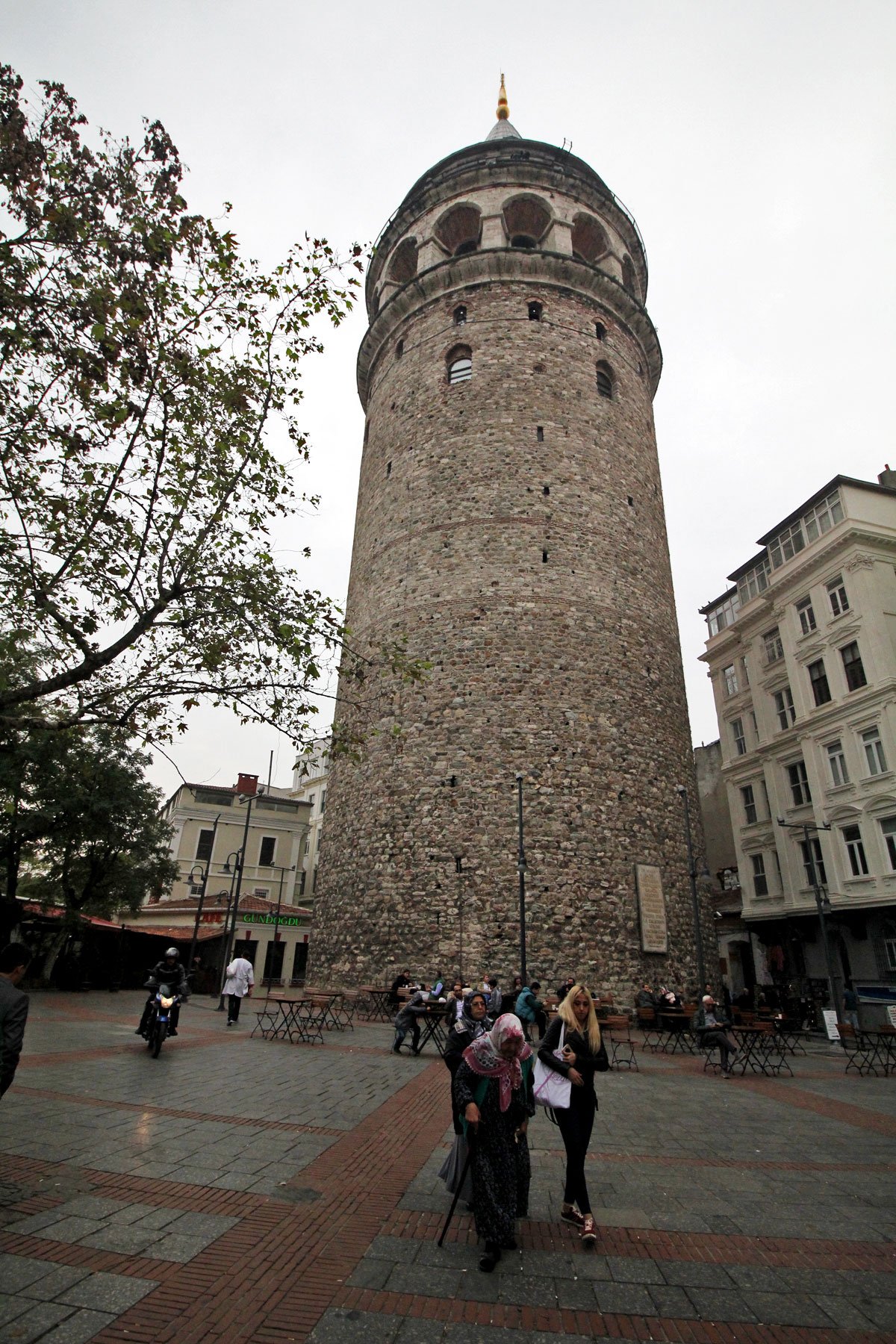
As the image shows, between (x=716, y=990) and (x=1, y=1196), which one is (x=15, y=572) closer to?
(x=1, y=1196)

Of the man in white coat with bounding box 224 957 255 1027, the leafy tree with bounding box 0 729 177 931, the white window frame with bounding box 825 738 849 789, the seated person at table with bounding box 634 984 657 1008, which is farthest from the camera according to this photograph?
the white window frame with bounding box 825 738 849 789

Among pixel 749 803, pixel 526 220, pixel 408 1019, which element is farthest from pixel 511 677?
pixel 526 220

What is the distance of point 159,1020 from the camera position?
9.16 metres

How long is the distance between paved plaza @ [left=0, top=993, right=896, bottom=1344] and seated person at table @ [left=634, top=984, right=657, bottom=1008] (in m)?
7.27

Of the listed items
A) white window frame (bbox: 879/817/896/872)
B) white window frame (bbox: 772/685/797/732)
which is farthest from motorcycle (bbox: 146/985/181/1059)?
white window frame (bbox: 772/685/797/732)

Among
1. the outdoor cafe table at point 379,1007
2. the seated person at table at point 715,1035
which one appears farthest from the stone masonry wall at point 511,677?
the seated person at table at point 715,1035

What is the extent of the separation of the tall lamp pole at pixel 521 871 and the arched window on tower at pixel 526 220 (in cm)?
1857

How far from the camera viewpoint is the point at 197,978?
23.9 meters

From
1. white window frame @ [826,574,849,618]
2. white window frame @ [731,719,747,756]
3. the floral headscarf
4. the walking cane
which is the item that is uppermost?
white window frame @ [826,574,849,618]

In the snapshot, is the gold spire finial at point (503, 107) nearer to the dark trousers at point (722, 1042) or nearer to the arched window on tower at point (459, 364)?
the arched window on tower at point (459, 364)

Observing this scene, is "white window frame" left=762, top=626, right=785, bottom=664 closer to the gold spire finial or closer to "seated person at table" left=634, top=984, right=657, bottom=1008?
"seated person at table" left=634, top=984, right=657, bottom=1008

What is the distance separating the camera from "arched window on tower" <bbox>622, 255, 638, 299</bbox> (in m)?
24.3

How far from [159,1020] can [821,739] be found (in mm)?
18739

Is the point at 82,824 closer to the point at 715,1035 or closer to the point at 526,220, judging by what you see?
the point at 715,1035
